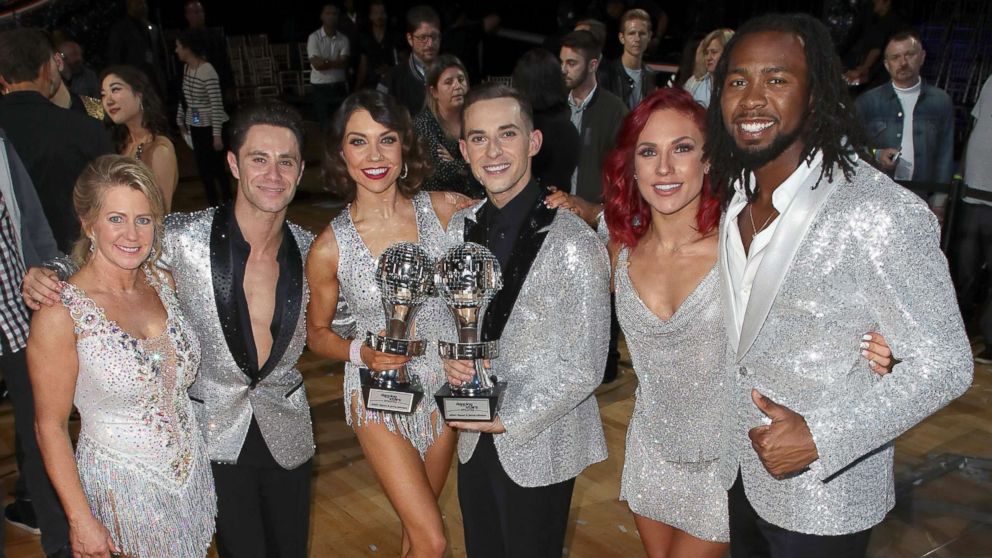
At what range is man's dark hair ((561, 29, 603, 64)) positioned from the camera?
504 cm

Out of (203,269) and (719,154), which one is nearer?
(719,154)

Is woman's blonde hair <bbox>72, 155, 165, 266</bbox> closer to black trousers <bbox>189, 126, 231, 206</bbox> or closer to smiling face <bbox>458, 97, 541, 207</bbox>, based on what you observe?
smiling face <bbox>458, 97, 541, 207</bbox>

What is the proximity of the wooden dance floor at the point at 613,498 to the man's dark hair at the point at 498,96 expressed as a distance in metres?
1.63

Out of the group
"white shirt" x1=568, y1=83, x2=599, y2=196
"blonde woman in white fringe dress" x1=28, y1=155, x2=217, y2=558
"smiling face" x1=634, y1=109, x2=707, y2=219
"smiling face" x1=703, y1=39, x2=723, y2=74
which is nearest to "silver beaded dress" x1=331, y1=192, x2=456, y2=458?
"blonde woman in white fringe dress" x1=28, y1=155, x2=217, y2=558

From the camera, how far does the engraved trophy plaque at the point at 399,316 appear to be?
227 centimetres

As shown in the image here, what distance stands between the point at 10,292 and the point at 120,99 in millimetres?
1333

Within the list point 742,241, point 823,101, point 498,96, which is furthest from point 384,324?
point 823,101

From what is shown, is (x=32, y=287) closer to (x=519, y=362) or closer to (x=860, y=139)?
(x=519, y=362)

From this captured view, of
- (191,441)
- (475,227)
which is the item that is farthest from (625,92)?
(191,441)

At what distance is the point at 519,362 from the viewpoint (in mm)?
2305

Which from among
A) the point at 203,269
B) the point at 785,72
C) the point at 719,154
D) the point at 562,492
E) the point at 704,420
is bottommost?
the point at 562,492

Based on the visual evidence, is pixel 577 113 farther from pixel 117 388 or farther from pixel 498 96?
pixel 117 388

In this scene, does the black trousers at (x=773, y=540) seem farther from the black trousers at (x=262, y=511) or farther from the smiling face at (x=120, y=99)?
the smiling face at (x=120, y=99)

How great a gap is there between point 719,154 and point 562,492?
0.92 meters
